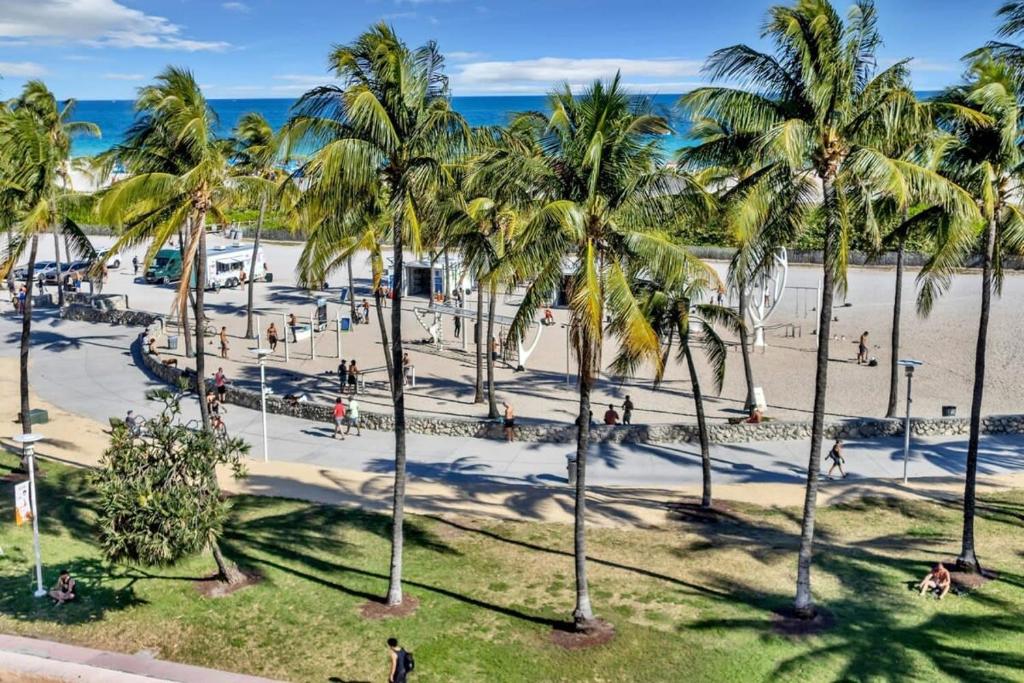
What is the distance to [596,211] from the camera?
1552 centimetres

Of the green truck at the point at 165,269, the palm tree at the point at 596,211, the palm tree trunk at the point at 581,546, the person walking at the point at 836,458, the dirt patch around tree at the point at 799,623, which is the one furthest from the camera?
the green truck at the point at 165,269

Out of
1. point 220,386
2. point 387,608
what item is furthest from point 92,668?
point 220,386

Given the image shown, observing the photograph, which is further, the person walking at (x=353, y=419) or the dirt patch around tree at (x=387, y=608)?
the person walking at (x=353, y=419)

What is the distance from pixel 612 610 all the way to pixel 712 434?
12.2 meters

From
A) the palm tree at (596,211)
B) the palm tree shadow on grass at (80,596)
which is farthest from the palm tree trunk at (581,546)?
the palm tree shadow on grass at (80,596)

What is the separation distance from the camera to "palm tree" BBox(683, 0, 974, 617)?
51.3 ft

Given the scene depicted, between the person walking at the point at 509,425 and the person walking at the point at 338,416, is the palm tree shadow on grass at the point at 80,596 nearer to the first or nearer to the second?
the person walking at the point at 338,416

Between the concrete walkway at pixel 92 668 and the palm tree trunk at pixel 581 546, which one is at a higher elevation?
the palm tree trunk at pixel 581 546

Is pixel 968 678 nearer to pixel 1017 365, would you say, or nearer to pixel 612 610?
pixel 612 610

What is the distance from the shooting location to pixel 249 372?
37.2 metres

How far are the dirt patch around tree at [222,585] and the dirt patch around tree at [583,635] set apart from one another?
6217 mm

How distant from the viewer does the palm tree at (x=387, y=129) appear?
16.5 metres

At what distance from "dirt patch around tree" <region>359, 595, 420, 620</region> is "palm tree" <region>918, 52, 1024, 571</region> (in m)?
11.0

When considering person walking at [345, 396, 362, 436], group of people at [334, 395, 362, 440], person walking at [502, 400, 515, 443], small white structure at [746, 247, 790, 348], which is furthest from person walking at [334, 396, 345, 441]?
small white structure at [746, 247, 790, 348]
